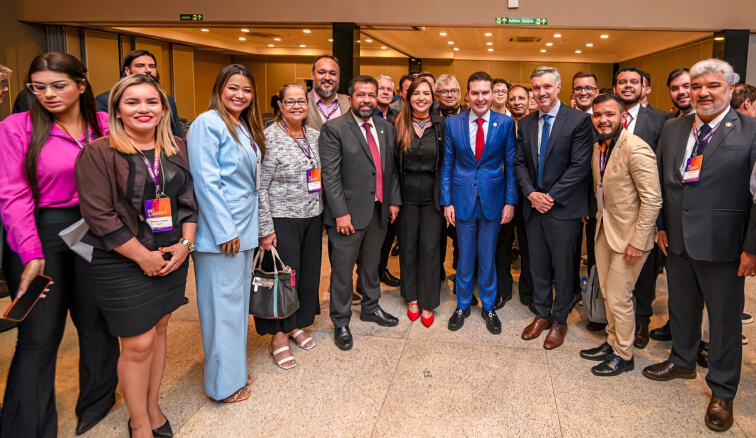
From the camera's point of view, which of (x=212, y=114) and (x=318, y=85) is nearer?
(x=212, y=114)

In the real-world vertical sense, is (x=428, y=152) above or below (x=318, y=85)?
below

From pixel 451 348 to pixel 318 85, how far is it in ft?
7.50

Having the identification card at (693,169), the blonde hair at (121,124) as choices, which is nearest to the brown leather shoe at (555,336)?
the identification card at (693,169)

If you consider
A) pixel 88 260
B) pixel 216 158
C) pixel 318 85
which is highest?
pixel 318 85

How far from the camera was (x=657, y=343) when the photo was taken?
3227 millimetres

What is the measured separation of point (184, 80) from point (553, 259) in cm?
1116

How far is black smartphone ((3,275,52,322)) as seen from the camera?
182 centimetres

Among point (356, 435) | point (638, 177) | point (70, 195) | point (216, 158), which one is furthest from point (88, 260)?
point (638, 177)

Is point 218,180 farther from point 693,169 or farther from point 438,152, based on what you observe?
point 693,169

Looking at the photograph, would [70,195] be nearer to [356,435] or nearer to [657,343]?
[356,435]

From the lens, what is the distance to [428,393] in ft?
8.47

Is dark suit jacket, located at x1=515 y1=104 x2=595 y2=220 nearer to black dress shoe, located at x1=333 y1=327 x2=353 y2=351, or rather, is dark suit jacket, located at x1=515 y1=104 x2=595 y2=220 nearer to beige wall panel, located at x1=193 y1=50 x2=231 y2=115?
black dress shoe, located at x1=333 y1=327 x2=353 y2=351

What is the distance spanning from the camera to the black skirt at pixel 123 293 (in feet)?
6.17

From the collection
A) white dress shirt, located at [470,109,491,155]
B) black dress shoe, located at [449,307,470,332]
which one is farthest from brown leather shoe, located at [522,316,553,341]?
white dress shirt, located at [470,109,491,155]
